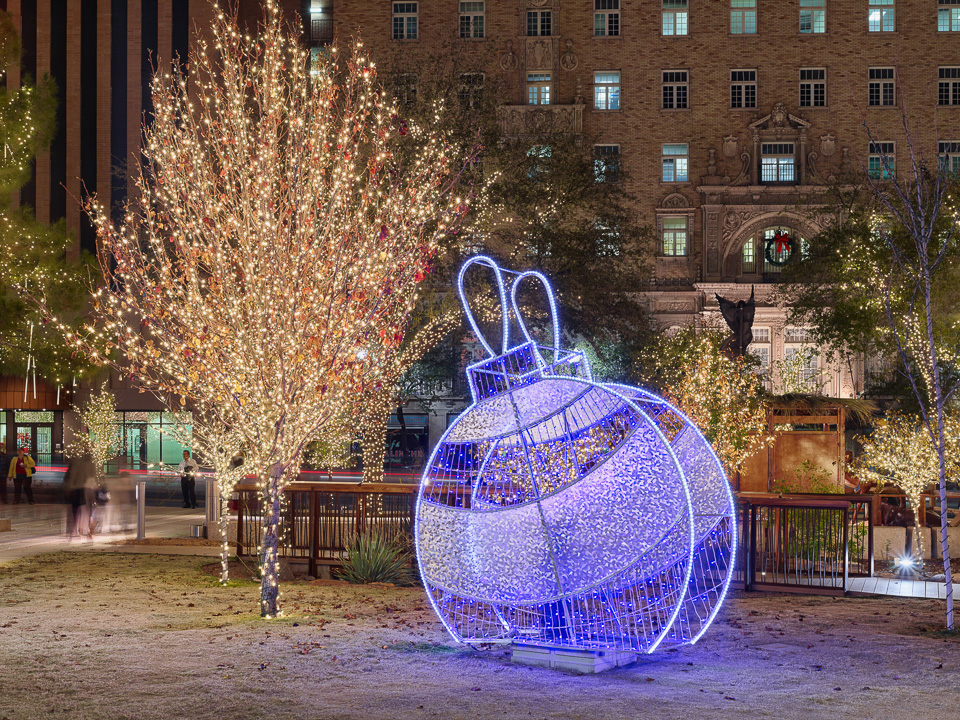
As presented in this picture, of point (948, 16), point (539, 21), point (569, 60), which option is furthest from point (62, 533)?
point (948, 16)

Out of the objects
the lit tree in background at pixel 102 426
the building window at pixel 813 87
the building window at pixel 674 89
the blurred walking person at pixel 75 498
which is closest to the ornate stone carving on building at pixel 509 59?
the building window at pixel 674 89

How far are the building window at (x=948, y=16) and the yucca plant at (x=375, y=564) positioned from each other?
45.5m

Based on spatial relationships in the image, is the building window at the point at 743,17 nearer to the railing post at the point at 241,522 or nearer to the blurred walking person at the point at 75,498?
the blurred walking person at the point at 75,498

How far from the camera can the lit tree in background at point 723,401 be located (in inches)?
962

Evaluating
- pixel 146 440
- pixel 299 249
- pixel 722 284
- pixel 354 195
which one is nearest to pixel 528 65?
pixel 722 284

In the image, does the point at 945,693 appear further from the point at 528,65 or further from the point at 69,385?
the point at 69,385

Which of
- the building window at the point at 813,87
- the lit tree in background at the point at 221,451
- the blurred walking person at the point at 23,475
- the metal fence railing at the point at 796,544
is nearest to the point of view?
the metal fence railing at the point at 796,544

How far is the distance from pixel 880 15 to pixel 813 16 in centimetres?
303

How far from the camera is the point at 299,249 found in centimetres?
1294

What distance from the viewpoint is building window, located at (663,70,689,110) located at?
5109 cm

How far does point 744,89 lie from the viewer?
51.0 meters

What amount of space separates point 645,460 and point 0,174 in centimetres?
1850

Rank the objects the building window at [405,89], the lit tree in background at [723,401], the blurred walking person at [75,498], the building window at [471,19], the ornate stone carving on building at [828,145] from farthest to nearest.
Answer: the building window at [471,19] < the ornate stone carving on building at [828,145] < the building window at [405,89] < the lit tree in background at [723,401] < the blurred walking person at [75,498]

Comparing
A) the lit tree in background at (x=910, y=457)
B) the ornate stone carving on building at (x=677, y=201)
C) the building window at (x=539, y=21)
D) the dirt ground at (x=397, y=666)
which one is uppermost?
the building window at (x=539, y=21)
